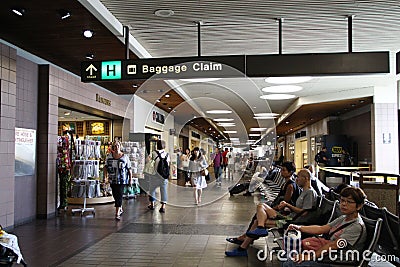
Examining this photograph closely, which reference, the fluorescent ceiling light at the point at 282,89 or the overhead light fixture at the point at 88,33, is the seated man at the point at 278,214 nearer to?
the overhead light fixture at the point at 88,33

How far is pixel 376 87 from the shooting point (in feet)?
39.7

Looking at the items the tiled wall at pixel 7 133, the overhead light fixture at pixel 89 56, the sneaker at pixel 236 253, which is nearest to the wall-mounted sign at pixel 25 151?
the tiled wall at pixel 7 133

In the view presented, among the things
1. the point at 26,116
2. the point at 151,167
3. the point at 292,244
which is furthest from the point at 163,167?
the point at 292,244

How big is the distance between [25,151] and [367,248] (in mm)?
5915

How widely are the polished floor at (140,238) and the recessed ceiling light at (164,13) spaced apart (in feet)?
9.99

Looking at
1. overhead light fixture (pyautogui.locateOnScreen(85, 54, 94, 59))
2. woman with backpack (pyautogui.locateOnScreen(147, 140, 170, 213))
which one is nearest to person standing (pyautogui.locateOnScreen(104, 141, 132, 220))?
woman with backpack (pyautogui.locateOnScreen(147, 140, 170, 213))

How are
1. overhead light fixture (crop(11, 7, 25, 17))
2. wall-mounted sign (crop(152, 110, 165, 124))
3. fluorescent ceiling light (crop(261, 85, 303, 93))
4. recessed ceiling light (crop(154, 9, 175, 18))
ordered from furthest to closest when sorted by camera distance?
1. wall-mounted sign (crop(152, 110, 165, 124))
2. fluorescent ceiling light (crop(261, 85, 303, 93))
3. recessed ceiling light (crop(154, 9, 175, 18))
4. overhead light fixture (crop(11, 7, 25, 17))

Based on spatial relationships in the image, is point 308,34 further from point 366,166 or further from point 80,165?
point 366,166

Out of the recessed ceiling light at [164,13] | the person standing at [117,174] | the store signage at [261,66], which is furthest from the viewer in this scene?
the person standing at [117,174]

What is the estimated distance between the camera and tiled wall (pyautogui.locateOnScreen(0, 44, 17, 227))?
19.6 ft

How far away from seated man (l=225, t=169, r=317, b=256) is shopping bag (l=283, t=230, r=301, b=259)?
90 cm

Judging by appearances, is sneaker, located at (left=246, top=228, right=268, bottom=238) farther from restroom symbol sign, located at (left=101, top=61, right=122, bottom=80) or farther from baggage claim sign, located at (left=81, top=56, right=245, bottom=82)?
restroom symbol sign, located at (left=101, top=61, right=122, bottom=80)

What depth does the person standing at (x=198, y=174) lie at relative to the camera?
948 cm

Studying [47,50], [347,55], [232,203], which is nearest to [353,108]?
[232,203]
